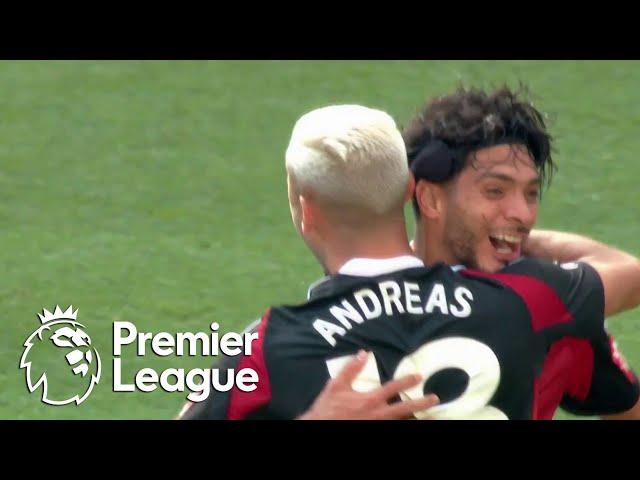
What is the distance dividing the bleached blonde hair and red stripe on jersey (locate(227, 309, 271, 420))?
0.35m

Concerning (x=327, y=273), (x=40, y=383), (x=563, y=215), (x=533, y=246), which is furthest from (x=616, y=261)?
(x=563, y=215)

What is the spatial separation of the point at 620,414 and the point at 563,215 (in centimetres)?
306

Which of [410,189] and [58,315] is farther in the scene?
[58,315]

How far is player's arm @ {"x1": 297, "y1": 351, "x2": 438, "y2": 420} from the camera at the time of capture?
3.25 metres

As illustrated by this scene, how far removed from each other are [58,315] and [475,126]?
A: 8.53 ft

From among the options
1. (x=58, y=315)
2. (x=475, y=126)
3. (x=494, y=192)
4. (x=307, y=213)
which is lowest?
(x=307, y=213)

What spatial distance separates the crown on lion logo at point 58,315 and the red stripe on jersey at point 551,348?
272cm

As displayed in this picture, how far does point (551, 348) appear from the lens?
3479 millimetres

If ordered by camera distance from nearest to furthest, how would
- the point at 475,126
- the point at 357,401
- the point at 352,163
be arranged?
1. the point at 357,401
2. the point at 352,163
3. the point at 475,126

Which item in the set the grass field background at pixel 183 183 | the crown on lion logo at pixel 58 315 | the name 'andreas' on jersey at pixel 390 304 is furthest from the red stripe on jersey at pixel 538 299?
the crown on lion logo at pixel 58 315

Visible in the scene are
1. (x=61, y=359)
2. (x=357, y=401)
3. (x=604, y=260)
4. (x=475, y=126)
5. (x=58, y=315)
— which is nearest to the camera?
(x=357, y=401)

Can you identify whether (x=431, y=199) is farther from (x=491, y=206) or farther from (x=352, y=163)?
(x=352, y=163)

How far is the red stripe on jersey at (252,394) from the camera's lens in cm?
328

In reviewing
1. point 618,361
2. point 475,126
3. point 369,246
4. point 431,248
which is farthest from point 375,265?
point 618,361
